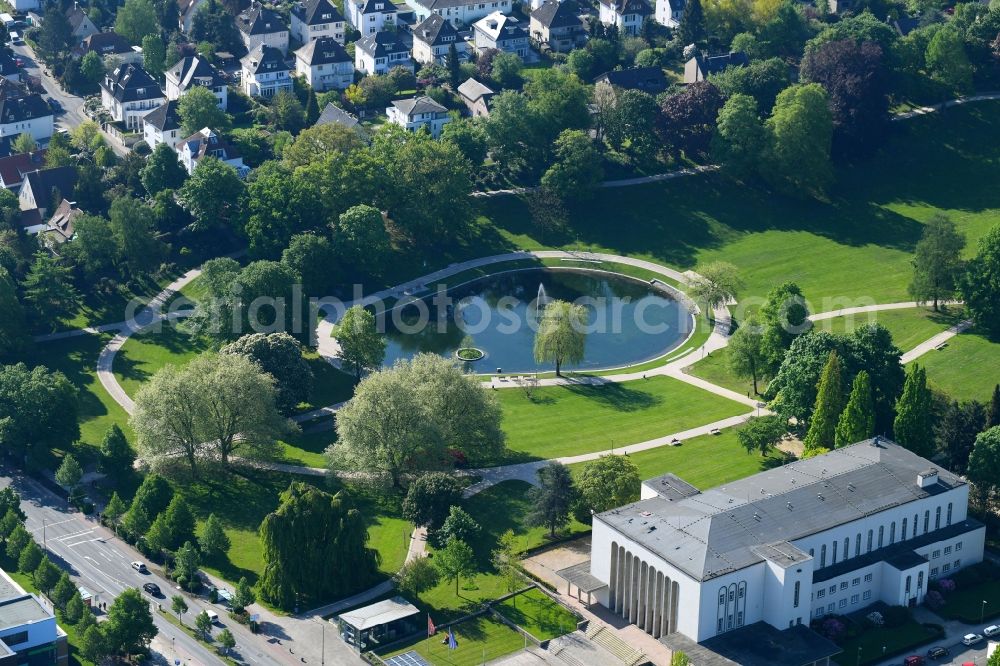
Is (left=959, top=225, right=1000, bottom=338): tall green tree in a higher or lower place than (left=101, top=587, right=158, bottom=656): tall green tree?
higher

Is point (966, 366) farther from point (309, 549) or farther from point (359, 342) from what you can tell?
point (309, 549)

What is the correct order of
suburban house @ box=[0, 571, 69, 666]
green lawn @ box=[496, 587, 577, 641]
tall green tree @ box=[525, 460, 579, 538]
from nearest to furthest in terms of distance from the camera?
suburban house @ box=[0, 571, 69, 666] → green lawn @ box=[496, 587, 577, 641] → tall green tree @ box=[525, 460, 579, 538]

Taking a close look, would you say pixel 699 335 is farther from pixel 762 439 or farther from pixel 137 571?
pixel 137 571

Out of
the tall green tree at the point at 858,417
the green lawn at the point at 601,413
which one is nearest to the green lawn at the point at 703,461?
the green lawn at the point at 601,413

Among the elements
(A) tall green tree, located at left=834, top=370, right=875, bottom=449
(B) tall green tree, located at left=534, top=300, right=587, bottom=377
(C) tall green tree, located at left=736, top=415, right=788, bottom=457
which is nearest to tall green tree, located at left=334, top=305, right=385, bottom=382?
(B) tall green tree, located at left=534, top=300, right=587, bottom=377

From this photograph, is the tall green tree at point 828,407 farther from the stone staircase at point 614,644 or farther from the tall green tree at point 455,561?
the tall green tree at point 455,561

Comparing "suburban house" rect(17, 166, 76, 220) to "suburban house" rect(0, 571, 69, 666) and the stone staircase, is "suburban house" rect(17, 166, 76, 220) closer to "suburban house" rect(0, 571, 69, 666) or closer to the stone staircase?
"suburban house" rect(0, 571, 69, 666)

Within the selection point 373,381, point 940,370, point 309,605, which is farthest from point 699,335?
point 309,605
